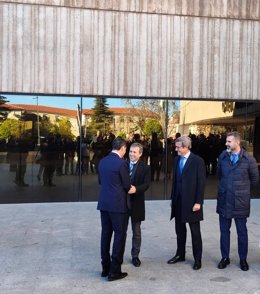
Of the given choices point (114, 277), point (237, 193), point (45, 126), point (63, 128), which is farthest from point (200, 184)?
point (45, 126)

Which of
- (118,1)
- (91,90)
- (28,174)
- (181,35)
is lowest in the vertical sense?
(28,174)

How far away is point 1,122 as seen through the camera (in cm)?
1048

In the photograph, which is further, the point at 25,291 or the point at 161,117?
the point at 161,117

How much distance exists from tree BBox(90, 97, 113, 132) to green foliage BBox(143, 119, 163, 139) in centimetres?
101

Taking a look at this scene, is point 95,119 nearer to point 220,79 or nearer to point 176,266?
point 220,79

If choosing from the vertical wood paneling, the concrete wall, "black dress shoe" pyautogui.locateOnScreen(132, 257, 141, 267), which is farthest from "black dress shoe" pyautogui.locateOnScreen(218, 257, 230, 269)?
the vertical wood paneling

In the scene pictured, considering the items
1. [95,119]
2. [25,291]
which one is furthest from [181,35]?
[25,291]

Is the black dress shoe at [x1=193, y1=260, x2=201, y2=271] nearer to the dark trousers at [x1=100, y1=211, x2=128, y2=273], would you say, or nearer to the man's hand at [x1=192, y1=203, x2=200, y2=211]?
the man's hand at [x1=192, y1=203, x2=200, y2=211]

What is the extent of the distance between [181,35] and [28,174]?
17.7 feet

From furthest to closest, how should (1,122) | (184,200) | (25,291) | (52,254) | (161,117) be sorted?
(161,117) < (1,122) < (52,254) < (184,200) < (25,291)

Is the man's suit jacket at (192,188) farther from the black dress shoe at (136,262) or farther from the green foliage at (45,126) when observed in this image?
the green foliage at (45,126)

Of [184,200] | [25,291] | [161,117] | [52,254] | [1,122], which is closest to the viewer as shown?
[25,291]

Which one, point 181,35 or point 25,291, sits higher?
point 181,35

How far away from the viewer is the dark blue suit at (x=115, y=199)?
195 inches
